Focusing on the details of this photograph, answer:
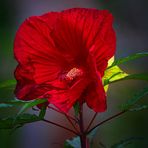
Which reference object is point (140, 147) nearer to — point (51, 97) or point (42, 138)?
A: point (42, 138)

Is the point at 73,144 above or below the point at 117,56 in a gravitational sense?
above

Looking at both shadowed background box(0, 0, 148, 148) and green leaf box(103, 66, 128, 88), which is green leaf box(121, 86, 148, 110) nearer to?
green leaf box(103, 66, 128, 88)

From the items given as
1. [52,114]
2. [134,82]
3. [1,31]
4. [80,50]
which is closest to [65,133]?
[52,114]

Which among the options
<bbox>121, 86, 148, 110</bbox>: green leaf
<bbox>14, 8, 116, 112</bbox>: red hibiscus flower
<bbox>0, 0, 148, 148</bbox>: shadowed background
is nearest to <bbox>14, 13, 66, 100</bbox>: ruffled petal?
<bbox>14, 8, 116, 112</bbox>: red hibiscus flower

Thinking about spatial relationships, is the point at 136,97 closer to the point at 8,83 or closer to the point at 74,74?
the point at 74,74

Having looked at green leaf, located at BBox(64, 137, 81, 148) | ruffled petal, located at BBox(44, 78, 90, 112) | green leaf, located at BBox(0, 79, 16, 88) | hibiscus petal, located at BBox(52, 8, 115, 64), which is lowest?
green leaf, located at BBox(64, 137, 81, 148)

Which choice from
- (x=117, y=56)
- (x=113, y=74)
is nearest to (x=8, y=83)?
(x=113, y=74)
